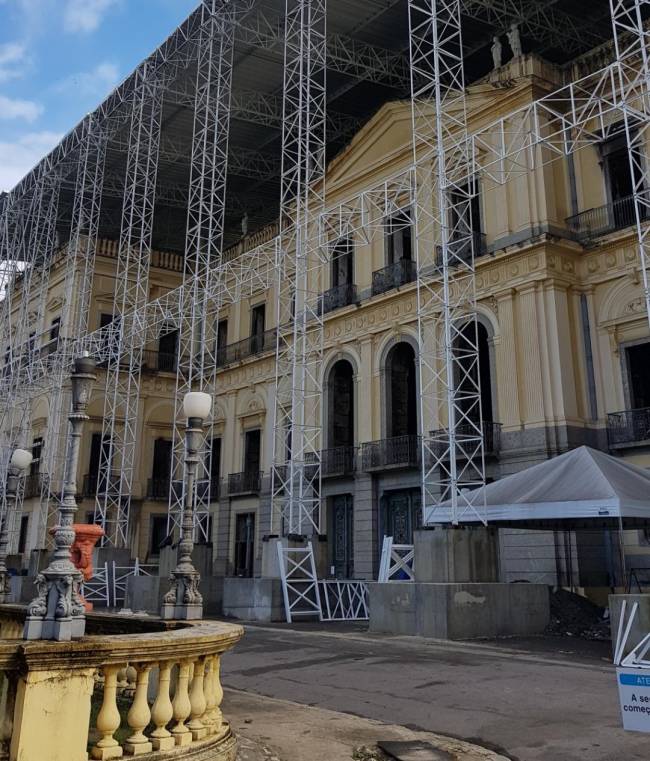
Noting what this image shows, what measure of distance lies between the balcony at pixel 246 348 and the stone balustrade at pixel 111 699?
23290mm

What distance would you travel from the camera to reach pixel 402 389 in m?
23.3

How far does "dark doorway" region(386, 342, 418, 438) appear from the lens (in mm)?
22859

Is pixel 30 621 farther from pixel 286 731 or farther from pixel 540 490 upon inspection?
pixel 540 490

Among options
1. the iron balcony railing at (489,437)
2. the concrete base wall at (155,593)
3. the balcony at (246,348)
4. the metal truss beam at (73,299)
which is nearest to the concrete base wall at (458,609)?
the iron balcony railing at (489,437)

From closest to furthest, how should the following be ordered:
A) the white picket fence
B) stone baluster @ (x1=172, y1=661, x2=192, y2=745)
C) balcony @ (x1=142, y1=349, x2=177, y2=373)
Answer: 1. stone baluster @ (x1=172, y1=661, x2=192, y2=745)
2. the white picket fence
3. balcony @ (x1=142, y1=349, x2=177, y2=373)

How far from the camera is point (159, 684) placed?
15.7ft

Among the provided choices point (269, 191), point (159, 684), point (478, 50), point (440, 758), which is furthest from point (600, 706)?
point (269, 191)

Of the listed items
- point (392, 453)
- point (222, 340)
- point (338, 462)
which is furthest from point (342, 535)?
point (222, 340)

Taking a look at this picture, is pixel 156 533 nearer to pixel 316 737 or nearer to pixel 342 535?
pixel 342 535

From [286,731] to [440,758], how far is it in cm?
136

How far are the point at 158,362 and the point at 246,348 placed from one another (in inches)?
218

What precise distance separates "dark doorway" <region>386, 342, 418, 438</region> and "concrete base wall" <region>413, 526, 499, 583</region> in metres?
8.56

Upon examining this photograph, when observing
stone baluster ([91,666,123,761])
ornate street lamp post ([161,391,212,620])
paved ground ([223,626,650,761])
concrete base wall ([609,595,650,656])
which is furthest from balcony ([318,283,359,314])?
stone baluster ([91,666,123,761])

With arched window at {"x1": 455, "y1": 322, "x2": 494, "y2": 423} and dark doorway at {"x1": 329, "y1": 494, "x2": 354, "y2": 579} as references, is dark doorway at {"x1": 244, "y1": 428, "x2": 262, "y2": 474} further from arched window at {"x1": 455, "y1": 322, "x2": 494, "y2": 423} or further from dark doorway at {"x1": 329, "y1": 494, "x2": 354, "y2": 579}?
arched window at {"x1": 455, "y1": 322, "x2": 494, "y2": 423}
